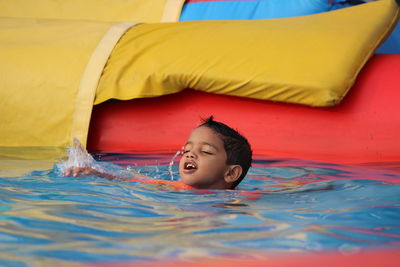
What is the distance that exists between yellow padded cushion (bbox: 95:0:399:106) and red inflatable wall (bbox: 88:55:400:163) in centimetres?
9

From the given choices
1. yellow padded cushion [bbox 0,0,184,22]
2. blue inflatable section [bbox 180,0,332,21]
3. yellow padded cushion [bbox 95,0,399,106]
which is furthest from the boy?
yellow padded cushion [bbox 0,0,184,22]

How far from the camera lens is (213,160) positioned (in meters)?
2.18

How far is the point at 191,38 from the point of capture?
290cm

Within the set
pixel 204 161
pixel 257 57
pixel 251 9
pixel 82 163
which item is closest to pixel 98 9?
pixel 251 9

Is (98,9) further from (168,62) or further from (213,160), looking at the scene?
(213,160)

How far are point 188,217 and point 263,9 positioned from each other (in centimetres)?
210

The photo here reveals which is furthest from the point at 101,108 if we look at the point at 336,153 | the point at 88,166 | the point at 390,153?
the point at 390,153

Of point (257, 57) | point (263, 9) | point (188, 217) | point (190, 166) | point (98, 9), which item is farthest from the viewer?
point (98, 9)

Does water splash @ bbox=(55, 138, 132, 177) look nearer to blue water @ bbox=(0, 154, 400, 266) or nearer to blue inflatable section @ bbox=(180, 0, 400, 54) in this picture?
blue water @ bbox=(0, 154, 400, 266)

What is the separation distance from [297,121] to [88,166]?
0.93 meters

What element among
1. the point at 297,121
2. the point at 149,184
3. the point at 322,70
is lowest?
the point at 149,184

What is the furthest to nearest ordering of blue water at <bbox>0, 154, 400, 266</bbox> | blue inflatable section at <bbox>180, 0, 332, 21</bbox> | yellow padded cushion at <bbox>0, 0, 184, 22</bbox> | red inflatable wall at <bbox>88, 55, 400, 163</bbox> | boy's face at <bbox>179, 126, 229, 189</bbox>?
yellow padded cushion at <bbox>0, 0, 184, 22</bbox> < blue inflatable section at <bbox>180, 0, 332, 21</bbox> < red inflatable wall at <bbox>88, 55, 400, 163</bbox> < boy's face at <bbox>179, 126, 229, 189</bbox> < blue water at <bbox>0, 154, 400, 266</bbox>

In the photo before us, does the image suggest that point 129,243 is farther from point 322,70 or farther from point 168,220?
point 322,70

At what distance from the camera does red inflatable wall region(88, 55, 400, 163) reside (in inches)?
104
